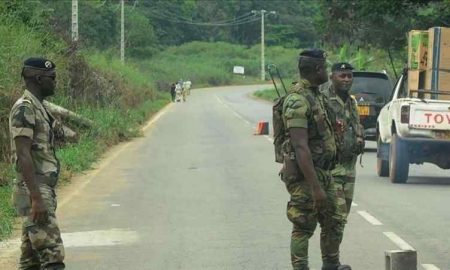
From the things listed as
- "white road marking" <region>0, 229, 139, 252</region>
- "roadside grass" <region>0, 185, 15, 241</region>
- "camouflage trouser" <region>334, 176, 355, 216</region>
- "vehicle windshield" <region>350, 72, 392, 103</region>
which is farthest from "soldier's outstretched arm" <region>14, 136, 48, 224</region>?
"vehicle windshield" <region>350, 72, 392, 103</region>

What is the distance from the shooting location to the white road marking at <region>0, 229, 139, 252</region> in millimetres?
9062

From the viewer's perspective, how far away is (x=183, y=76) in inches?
3711

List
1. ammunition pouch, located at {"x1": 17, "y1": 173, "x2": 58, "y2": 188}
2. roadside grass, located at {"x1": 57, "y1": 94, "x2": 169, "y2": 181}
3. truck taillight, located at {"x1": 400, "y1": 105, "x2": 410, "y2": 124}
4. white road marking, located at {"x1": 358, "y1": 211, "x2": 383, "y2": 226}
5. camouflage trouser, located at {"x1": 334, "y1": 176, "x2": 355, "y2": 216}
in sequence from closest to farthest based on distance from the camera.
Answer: ammunition pouch, located at {"x1": 17, "y1": 173, "x2": 58, "y2": 188} → camouflage trouser, located at {"x1": 334, "y1": 176, "x2": 355, "y2": 216} → white road marking, located at {"x1": 358, "y1": 211, "x2": 383, "y2": 226} → truck taillight, located at {"x1": 400, "y1": 105, "x2": 410, "y2": 124} → roadside grass, located at {"x1": 57, "y1": 94, "x2": 169, "y2": 181}

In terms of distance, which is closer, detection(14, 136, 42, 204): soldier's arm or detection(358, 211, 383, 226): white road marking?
detection(14, 136, 42, 204): soldier's arm

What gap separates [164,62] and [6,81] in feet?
279

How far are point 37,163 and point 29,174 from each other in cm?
17

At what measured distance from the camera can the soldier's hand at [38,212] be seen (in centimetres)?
573

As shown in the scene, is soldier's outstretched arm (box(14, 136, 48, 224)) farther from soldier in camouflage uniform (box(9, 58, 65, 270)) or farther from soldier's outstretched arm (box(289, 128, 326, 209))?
soldier's outstretched arm (box(289, 128, 326, 209))

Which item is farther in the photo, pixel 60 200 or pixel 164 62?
pixel 164 62

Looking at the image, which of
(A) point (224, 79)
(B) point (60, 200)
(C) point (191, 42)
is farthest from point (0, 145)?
(C) point (191, 42)

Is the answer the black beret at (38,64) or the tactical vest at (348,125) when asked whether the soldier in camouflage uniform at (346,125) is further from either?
the black beret at (38,64)

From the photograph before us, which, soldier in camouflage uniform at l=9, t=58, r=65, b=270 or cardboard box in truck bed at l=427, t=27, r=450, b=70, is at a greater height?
cardboard box in truck bed at l=427, t=27, r=450, b=70

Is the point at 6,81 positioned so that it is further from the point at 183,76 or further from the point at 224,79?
the point at 224,79

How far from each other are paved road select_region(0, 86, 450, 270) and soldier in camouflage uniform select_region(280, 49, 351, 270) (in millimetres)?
1464
